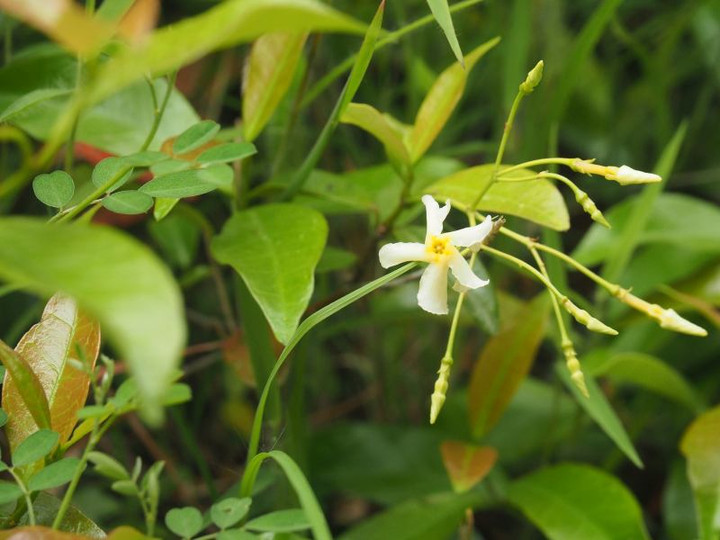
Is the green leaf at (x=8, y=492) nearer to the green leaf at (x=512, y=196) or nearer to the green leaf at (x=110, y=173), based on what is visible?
the green leaf at (x=110, y=173)

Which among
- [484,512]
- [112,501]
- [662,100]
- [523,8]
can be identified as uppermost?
[523,8]

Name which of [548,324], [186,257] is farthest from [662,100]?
[186,257]

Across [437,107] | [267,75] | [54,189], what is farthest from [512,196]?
[54,189]

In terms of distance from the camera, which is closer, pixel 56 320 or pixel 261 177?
pixel 56 320

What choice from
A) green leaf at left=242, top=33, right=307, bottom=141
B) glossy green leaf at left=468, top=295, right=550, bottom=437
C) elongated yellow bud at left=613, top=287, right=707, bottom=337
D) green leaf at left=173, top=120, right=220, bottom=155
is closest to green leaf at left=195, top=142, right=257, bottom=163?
green leaf at left=173, top=120, right=220, bottom=155

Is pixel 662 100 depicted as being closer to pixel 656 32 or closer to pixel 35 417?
pixel 656 32

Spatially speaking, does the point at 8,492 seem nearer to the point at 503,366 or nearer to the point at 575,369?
the point at 575,369

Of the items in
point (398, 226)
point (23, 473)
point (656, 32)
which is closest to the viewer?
point (23, 473)
